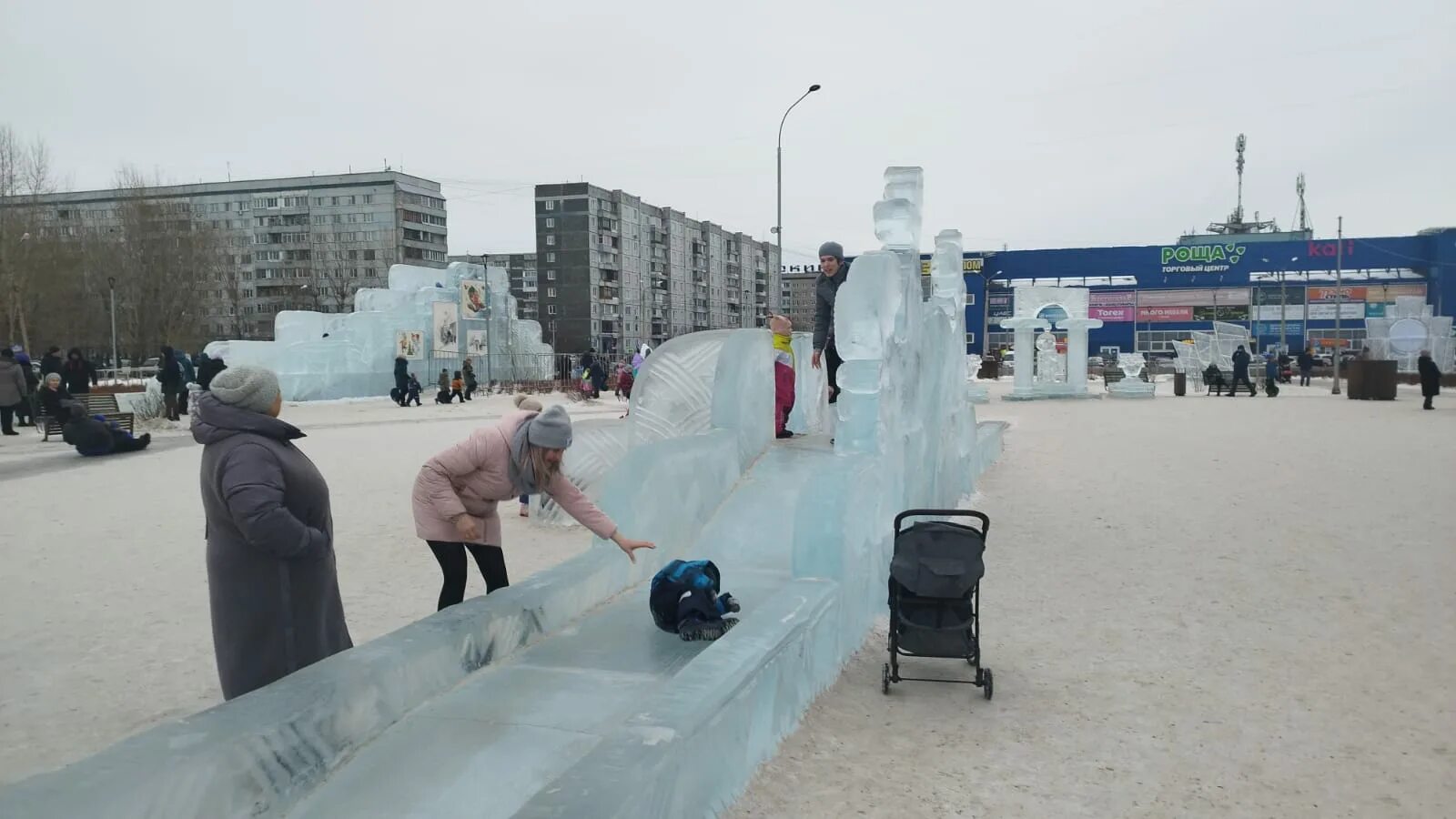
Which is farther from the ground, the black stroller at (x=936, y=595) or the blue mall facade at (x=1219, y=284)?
the blue mall facade at (x=1219, y=284)

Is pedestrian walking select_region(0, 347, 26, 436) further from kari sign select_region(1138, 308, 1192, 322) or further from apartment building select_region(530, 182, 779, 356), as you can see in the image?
kari sign select_region(1138, 308, 1192, 322)

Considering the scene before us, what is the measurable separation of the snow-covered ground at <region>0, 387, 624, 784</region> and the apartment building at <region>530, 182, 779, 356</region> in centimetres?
5370

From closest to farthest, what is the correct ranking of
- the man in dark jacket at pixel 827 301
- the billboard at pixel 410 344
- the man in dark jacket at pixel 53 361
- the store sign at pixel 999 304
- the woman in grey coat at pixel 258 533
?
the woman in grey coat at pixel 258 533
the man in dark jacket at pixel 827 301
the man in dark jacket at pixel 53 361
the billboard at pixel 410 344
the store sign at pixel 999 304

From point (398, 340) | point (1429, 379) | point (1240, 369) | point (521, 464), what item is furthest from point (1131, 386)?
point (521, 464)

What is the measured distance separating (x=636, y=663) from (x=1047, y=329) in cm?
2741

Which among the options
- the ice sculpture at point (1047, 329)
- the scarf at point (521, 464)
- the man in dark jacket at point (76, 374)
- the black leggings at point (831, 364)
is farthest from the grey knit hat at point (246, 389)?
the ice sculpture at point (1047, 329)

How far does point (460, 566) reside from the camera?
4.92 metres

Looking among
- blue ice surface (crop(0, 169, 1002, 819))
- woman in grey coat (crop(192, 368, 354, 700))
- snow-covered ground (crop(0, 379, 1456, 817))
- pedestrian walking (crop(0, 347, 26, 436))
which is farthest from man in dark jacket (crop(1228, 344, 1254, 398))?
woman in grey coat (crop(192, 368, 354, 700))

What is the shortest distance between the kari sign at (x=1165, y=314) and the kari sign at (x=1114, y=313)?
533 mm

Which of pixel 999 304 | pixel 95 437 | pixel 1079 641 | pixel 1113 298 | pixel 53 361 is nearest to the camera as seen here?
pixel 1079 641

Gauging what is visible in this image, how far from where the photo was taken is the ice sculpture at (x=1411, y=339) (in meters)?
34.3

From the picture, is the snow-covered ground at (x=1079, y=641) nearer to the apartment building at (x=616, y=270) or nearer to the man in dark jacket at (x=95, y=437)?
the man in dark jacket at (x=95, y=437)

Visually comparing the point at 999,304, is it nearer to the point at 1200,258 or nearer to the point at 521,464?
the point at 1200,258

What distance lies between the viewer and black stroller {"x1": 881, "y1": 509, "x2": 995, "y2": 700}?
4879 mm
